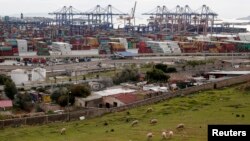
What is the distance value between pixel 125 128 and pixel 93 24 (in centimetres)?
5011

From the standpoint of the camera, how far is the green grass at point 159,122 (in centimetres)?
798

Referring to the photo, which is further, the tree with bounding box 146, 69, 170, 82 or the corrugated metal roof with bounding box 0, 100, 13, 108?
the tree with bounding box 146, 69, 170, 82

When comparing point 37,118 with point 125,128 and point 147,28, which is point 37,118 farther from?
point 147,28

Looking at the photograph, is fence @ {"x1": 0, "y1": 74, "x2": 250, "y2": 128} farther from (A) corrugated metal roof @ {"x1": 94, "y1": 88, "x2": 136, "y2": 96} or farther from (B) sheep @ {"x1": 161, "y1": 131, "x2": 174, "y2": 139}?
(B) sheep @ {"x1": 161, "y1": 131, "x2": 174, "y2": 139}

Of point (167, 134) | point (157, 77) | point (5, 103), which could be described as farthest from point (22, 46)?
point (167, 134)

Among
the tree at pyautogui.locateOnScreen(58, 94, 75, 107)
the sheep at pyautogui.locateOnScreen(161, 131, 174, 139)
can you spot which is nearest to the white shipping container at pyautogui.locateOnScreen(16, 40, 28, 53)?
the tree at pyautogui.locateOnScreen(58, 94, 75, 107)

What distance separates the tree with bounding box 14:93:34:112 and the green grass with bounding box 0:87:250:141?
3.39 m

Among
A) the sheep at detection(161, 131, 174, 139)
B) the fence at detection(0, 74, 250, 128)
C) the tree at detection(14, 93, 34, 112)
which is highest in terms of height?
the sheep at detection(161, 131, 174, 139)

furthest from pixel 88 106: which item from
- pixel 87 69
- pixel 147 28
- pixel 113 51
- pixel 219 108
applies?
pixel 147 28

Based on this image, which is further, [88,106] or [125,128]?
[88,106]

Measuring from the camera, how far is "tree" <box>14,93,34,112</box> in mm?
A: 13414

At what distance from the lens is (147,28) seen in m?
57.7

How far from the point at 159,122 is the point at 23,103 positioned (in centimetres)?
555

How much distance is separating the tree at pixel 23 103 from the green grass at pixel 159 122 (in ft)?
11.1
